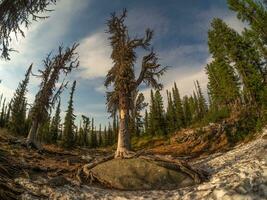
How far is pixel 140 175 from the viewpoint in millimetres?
12523

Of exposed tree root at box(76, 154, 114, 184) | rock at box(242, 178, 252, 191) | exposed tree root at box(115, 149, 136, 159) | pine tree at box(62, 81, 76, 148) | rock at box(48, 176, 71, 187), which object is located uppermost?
pine tree at box(62, 81, 76, 148)

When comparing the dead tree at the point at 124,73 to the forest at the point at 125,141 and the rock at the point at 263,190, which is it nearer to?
the forest at the point at 125,141

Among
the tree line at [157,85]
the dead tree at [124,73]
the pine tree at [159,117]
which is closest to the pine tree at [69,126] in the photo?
the tree line at [157,85]

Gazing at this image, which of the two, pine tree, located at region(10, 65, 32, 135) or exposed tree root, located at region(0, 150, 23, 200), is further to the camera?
pine tree, located at region(10, 65, 32, 135)

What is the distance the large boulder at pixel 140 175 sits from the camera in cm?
1191

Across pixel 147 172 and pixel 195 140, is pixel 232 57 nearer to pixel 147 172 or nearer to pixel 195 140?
pixel 195 140

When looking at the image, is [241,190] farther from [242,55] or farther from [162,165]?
[242,55]


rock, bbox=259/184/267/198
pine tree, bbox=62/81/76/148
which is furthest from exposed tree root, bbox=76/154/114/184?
pine tree, bbox=62/81/76/148

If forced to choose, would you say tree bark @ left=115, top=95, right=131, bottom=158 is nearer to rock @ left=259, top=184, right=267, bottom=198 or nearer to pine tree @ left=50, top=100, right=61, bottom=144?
rock @ left=259, top=184, right=267, bottom=198

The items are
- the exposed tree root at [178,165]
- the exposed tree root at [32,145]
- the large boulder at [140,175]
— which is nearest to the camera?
the large boulder at [140,175]

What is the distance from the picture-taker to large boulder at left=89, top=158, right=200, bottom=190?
469 inches

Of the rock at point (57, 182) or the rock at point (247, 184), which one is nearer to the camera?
the rock at point (247, 184)

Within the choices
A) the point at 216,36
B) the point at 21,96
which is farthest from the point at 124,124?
the point at 21,96

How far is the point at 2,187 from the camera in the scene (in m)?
8.52
